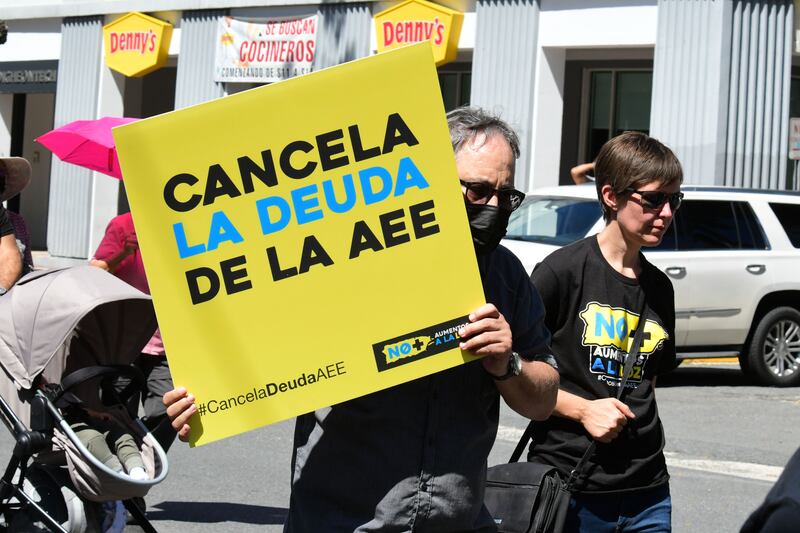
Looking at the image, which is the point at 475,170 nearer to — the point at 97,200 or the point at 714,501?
the point at 714,501

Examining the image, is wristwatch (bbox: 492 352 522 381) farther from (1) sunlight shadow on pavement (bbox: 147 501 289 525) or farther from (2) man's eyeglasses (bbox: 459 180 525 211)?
(1) sunlight shadow on pavement (bbox: 147 501 289 525)

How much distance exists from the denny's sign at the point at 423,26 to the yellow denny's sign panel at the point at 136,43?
5410 mm

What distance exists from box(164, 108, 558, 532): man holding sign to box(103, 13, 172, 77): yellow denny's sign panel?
843 inches

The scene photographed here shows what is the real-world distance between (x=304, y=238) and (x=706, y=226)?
388 inches

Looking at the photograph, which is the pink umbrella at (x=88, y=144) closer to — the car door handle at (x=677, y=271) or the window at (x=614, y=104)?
the car door handle at (x=677, y=271)

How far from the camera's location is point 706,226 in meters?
12.3

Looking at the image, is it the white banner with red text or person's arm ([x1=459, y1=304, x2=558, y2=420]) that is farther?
the white banner with red text

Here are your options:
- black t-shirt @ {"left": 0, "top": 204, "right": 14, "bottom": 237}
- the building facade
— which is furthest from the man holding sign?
the building facade

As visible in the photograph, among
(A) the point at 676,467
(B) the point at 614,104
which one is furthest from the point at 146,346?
(B) the point at 614,104

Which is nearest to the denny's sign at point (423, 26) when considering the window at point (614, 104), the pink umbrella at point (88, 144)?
the window at point (614, 104)

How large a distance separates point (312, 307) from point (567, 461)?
1.16 meters

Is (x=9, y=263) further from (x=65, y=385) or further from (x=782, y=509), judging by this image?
(x=782, y=509)

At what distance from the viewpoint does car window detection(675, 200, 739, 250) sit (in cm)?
1209

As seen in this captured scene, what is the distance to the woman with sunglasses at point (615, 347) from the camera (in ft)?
12.2
